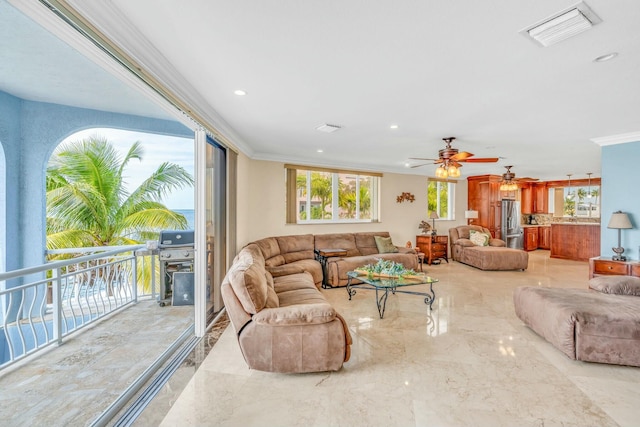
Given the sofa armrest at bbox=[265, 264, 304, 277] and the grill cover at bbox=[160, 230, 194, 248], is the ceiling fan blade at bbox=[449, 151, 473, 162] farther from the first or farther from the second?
the grill cover at bbox=[160, 230, 194, 248]

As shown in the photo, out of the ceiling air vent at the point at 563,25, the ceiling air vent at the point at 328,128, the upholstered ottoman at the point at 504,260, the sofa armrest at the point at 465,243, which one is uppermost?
the ceiling air vent at the point at 328,128

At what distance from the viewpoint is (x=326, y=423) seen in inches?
72.2

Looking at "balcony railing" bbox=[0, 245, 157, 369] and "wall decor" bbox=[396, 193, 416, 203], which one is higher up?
"wall decor" bbox=[396, 193, 416, 203]

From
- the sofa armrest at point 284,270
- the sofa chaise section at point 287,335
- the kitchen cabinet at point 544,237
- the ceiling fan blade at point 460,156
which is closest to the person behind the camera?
the sofa chaise section at point 287,335

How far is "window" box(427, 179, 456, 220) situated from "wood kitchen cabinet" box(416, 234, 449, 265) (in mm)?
1048

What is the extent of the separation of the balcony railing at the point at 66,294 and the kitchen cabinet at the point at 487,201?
8395 mm

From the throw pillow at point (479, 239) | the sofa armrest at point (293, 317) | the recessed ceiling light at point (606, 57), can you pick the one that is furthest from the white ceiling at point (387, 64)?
the throw pillow at point (479, 239)

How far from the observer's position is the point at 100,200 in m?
4.13

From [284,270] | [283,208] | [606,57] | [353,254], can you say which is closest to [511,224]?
[353,254]

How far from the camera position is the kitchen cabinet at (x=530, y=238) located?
9453 millimetres

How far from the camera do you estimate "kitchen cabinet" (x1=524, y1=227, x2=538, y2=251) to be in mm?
9453

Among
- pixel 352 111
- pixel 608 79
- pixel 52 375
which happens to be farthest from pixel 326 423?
pixel 608 79

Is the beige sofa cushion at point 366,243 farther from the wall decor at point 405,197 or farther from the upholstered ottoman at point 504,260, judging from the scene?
the upholstered ottoman at point 504,260

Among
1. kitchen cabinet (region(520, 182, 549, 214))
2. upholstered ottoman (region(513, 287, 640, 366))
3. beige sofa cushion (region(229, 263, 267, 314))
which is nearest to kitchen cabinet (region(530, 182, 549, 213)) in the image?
kitchen cabinet (region(520, 182, 549, 214))
